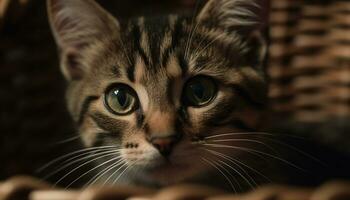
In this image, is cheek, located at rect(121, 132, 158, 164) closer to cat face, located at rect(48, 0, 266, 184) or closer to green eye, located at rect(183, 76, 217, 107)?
cat face, located at rect(48, 0, 266, 184)

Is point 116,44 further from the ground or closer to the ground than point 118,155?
further from the ground

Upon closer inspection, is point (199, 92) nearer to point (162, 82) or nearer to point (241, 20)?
point (162, 82)

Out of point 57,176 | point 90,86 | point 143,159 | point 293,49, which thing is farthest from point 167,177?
point 293,49

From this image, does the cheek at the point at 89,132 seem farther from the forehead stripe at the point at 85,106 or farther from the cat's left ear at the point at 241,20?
the cat's left ear at the point at 241,20

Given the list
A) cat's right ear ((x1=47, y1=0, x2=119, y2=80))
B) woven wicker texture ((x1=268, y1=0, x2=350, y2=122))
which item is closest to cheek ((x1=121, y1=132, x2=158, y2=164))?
cat's right ear ((x1=47, y1=0, x2=119, y2=80))

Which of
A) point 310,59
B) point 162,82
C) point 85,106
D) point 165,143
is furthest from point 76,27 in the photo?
point 310,59

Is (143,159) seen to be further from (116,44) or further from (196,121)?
(116,44)

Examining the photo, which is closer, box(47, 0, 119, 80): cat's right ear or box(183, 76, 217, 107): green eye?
box(183, 76, 217, 107): green eye
